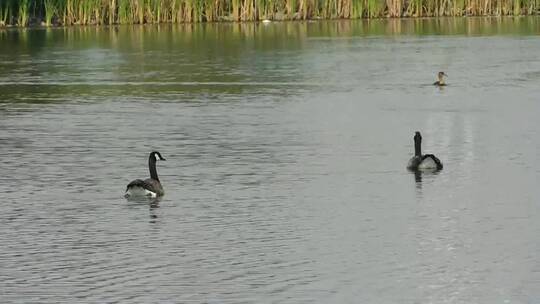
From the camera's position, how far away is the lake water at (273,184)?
54.3 ft

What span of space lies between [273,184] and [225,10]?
4817 cm

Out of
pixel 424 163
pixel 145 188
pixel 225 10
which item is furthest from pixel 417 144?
pixel 225 10

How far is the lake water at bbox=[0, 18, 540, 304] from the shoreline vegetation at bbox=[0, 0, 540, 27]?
1905 centimetres

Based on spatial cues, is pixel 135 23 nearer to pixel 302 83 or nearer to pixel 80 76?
pixel 80 76

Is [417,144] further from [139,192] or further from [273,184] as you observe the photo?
[139,192]

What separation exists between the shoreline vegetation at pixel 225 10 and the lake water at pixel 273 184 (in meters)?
19.0

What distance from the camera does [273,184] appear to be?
23.2 m

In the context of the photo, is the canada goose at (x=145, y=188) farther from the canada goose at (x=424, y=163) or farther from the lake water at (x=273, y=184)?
the canada goose at (x=424, y=163)

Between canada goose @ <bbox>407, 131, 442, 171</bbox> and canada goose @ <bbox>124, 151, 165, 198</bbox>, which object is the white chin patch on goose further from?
canada goose @ <bbox>407, 131, 442, 171</bbox>

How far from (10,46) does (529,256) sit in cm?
4331

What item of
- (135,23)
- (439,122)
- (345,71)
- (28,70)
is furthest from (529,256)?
(135,23)

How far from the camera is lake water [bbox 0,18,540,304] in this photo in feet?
54.3

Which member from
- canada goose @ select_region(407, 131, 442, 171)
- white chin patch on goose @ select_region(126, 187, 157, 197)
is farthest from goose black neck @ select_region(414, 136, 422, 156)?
white chin patch on goose @ select_region(126, 187, 157, 197)

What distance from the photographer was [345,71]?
4538 cm
